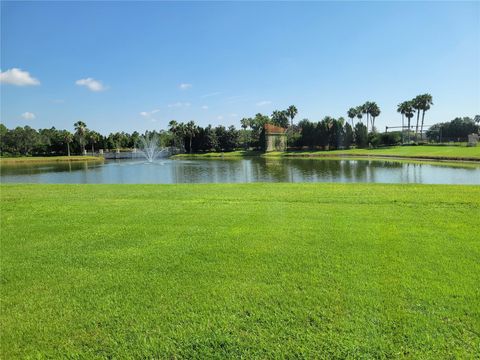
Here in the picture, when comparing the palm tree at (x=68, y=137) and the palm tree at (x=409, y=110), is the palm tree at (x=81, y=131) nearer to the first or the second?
the palm tree at (x=68, y=137)

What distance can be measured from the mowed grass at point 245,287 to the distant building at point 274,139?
80707mm

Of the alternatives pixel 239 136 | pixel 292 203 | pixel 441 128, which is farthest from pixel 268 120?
pixel 292 203

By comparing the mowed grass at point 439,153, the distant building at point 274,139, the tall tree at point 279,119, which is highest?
the tall tree at point 279,119

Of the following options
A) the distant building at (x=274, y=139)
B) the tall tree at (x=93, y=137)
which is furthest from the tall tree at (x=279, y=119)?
the tall tree at (x=93, y=137)

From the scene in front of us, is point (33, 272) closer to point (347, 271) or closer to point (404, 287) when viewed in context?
point (347, 271)

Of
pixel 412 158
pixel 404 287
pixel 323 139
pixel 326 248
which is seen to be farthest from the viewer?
pixel 323 139

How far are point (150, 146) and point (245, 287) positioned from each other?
340 feet

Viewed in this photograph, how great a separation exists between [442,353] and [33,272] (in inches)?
190

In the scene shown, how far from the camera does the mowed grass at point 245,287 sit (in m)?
3.08

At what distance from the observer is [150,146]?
103375mm

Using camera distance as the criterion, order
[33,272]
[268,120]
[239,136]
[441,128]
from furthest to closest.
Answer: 1. [268,120]
2. [239,136]
3. [441,128]
4. [33,272]

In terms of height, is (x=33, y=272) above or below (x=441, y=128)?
below

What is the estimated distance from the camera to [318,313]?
3.44 m

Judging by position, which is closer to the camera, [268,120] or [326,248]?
[326,248]
